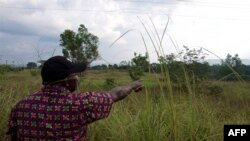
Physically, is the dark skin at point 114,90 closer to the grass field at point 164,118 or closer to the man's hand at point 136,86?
the man's hand at point 136,86

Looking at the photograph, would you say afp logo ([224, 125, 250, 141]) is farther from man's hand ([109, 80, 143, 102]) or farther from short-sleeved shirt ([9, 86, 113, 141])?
short-sleeved shirt ([9, 86, 113, 141])

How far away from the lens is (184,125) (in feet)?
12.0

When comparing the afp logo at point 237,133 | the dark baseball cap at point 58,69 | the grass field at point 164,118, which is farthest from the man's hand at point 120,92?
the afp logo at point 237,133

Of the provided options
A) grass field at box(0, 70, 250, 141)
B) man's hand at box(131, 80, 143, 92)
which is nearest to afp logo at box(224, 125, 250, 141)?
grass field at box(0, 70, 250, 141)

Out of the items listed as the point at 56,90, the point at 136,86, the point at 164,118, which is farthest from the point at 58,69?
the point at 164,118

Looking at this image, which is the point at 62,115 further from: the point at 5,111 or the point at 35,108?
the point at 5,111

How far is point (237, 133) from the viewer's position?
3.17m

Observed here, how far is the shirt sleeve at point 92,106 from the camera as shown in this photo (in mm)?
2562

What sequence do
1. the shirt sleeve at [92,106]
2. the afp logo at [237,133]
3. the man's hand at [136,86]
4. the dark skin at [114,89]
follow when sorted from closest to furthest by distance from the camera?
the shirt sleeve at [92,106] < the dark skin at [114,89] < the man's hand at [136,86] < the afp logo at [237,133]

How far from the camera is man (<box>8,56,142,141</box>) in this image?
257 centimetres

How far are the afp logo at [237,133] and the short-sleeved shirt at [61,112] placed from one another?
110 centimetres

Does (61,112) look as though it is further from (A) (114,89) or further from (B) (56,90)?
(A) (114,89)

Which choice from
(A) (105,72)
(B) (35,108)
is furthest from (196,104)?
(B) (35,108)

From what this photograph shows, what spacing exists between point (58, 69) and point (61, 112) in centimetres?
28
